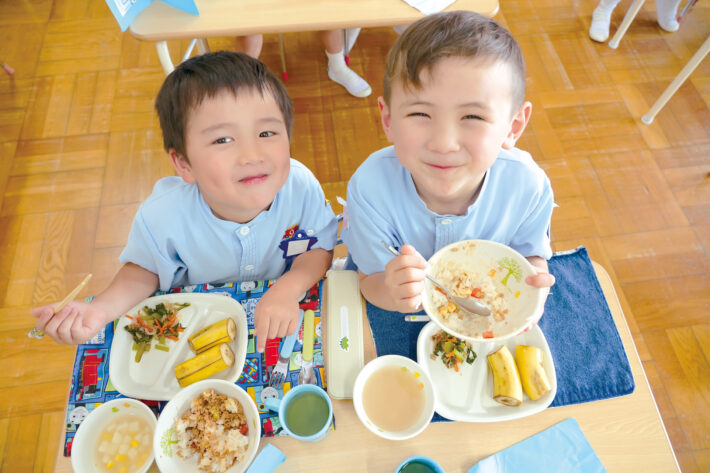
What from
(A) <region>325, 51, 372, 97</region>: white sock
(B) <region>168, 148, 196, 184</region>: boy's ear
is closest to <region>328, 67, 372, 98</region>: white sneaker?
(A) <region>325, 51, 372, 97</region>: white sock

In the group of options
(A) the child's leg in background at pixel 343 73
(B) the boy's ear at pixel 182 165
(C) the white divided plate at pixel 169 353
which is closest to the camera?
(C) the white divided plate at pixel 169 353

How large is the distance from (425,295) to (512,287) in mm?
185

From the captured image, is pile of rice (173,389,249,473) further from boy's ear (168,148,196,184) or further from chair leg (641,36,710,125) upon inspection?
chair leg (641,36,710,125)

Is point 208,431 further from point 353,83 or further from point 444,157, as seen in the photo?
point 353,83

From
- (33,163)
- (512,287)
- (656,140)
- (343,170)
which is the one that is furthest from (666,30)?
(33,163)

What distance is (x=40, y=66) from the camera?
2740 mm

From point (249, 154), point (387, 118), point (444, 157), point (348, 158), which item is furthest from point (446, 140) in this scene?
point (348, 158)

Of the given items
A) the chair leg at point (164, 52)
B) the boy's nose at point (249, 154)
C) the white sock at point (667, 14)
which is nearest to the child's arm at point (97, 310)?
the boy's nose at point (249, 154)

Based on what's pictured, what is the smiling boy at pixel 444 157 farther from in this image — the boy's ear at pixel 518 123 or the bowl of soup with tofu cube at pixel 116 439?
the bowl of soup with tofu cube at pixel 116 439

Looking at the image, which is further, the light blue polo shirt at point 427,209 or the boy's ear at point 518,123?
the light blue polo shirt at point 427,209

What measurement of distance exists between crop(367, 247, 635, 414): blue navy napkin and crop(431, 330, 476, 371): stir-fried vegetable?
59mm

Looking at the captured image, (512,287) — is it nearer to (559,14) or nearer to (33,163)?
(33,163)

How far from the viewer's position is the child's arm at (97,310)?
0.96m

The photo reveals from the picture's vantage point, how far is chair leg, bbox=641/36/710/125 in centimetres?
216
